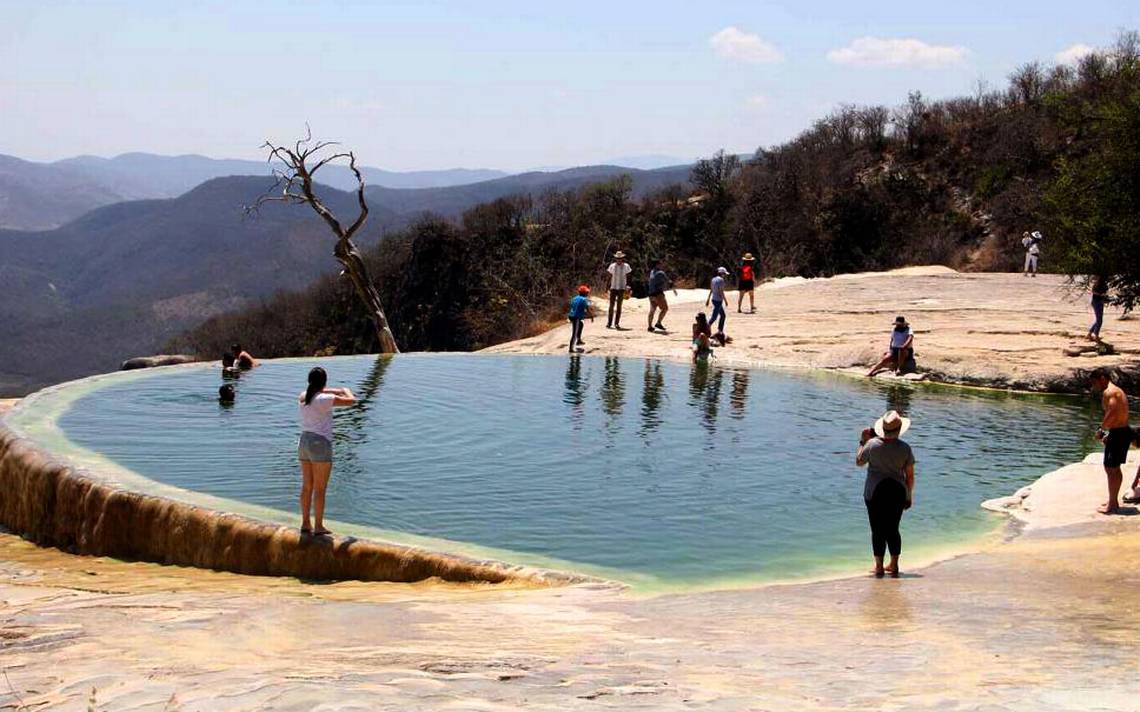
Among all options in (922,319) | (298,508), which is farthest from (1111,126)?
(298,508)

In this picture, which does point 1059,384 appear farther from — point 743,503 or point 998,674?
point 998,674

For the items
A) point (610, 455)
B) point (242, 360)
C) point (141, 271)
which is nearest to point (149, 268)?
point (141, 271)

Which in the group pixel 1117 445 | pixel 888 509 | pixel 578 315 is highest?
pixel 578 315

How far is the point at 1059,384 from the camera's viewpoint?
66.4 ft

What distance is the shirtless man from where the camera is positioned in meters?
11.0

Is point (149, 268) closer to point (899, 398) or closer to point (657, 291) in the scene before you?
point (657, 291)

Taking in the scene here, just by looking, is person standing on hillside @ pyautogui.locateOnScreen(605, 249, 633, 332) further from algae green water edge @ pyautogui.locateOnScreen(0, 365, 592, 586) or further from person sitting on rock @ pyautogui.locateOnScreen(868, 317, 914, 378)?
algae green water edge @ pyautogui.locateOnScreen(0, 365, 592, 586)

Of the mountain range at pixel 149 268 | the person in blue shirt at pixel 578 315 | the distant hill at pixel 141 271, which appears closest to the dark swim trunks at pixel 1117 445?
the person in blue shirt at pixel 578 315

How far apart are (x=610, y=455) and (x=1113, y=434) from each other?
551 centimetres

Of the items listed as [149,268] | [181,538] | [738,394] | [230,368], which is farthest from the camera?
[149,268]

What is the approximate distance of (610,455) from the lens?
13.9 meters

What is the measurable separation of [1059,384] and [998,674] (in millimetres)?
15861

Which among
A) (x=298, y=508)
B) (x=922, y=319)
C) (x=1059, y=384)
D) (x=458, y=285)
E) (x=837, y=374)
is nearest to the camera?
(x=298, y=508)

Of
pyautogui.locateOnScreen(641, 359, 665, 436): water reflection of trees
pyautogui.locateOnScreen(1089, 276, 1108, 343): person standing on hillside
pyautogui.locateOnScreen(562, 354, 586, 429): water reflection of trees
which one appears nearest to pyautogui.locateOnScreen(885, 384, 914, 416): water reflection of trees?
pyautogui.locateOnScreen(641, 359, 665, 436): water reflection of trees
